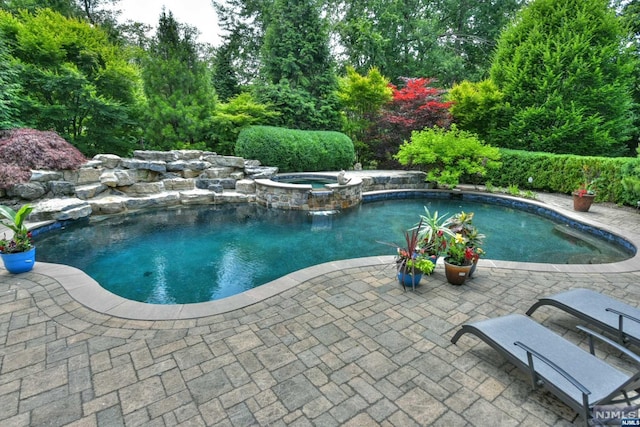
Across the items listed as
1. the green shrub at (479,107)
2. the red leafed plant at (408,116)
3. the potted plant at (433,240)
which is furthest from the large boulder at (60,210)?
the green shrub at (479,107)

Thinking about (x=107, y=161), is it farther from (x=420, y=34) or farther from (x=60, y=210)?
(x=420, y=34)

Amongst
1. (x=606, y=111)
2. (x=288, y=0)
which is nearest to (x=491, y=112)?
(x=606, y=111)

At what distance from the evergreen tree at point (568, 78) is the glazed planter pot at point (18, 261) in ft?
44.9

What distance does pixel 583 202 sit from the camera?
7383 millimetres

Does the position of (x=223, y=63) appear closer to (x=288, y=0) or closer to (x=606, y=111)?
(x=288, y=0)

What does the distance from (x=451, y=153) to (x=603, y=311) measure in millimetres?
7392

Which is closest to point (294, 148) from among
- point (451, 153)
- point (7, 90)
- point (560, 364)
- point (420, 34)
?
point (451, 153)

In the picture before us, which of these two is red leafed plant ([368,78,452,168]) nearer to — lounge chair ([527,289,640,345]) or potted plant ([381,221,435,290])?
potted plant ([381,221,435,290])

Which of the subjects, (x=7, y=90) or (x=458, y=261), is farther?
(x=7, y=90)

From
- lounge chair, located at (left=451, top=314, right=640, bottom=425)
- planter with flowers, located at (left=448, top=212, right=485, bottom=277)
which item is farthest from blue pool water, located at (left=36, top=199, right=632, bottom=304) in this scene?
lounge chair, located at (left=451, top=314, right=640, bottom=425)

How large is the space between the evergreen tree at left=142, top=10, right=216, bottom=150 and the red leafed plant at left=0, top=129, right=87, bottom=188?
2.98m

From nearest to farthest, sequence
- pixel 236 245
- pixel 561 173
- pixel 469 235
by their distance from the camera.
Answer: pixel 469 235 < pixel 236 245 < pixel 561 173

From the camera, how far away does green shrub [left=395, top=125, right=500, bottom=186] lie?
9.40 meters

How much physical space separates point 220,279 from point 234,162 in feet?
19.3
